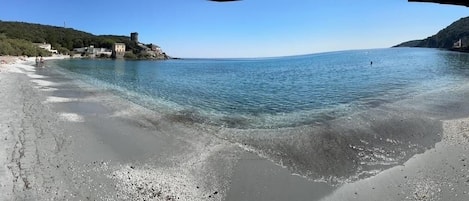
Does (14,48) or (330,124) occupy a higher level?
(14,48)

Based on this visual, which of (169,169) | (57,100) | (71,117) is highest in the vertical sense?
(57,100)

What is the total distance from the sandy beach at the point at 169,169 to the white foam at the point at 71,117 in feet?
Result: 4.69

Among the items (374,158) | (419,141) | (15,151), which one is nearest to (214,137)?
(374,158)

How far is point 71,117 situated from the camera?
22.2 meters

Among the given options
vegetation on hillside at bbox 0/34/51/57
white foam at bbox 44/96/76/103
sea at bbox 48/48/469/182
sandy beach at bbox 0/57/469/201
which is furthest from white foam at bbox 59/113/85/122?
vegetation on hillside at bbox 0/34/51/57

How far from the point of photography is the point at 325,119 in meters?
22.0

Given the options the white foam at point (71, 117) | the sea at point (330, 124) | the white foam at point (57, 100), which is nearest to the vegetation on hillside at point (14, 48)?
the white foam at point (57, 100)

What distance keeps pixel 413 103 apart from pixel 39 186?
87.8 feet

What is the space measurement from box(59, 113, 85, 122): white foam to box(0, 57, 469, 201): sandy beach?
143cm

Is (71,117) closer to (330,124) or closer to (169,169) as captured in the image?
(169,169)

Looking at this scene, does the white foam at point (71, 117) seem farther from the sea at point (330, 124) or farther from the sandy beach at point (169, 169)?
the sea at point (330, 124)

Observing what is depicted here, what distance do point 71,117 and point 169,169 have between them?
12.2 meters

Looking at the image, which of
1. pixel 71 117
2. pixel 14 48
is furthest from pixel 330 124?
pixel 14 48

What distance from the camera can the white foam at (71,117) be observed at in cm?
2142
